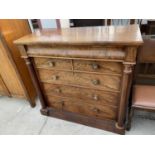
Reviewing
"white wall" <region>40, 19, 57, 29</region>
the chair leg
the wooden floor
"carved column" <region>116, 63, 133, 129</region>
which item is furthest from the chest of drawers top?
"white wall" <region>40, 19, 57, 29</region>

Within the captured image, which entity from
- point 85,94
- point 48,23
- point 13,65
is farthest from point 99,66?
point 48,23

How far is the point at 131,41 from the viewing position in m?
0.88

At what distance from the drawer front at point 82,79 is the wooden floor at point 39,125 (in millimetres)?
581

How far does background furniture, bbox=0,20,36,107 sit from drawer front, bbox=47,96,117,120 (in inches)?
16.6

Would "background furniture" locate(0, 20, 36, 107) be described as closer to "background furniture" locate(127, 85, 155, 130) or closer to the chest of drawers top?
the chest of drawers top

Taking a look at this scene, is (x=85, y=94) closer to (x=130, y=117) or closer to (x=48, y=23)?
(x=130, y=117)

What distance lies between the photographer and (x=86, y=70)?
118 centimetres

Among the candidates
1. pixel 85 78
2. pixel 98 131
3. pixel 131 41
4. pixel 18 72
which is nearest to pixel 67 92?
pixel 85 78

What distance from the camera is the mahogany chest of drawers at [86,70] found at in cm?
100

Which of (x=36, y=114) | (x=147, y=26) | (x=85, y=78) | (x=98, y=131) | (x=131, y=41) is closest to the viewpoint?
(x=131, y=41)

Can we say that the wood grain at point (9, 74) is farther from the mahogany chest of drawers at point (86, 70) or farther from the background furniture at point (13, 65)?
the mahogany chest of drawers at point (86, 70)

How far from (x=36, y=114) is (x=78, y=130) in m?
0.65
